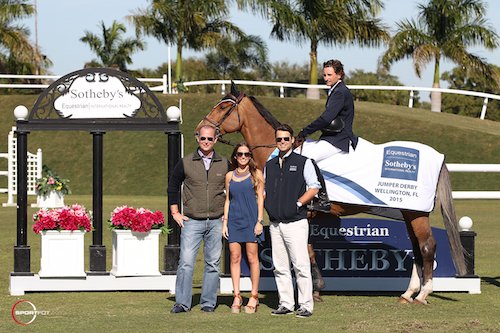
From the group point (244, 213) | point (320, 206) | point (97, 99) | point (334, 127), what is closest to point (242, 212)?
point (244, 213)

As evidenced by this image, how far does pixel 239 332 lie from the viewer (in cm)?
932

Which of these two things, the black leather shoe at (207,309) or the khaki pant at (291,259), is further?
the black leather shoe at (207,309)

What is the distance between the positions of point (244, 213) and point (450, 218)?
2.56 meters

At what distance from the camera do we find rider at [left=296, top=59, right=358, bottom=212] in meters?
11.3

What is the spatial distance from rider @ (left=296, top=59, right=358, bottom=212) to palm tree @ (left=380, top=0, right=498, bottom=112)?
3731 centimetres

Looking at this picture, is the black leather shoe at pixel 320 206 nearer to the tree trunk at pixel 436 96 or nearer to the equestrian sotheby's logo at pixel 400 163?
the equestrian sotheby's logo at pixel 400 163

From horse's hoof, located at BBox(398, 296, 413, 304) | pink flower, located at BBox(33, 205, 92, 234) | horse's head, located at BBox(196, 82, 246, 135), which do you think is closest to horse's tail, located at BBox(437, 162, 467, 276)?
horse's hoof, located at BBox(398, 296, 413, 304)

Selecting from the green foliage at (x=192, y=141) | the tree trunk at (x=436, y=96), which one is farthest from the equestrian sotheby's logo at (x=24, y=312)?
the tree trunk at (x=436, y=96)

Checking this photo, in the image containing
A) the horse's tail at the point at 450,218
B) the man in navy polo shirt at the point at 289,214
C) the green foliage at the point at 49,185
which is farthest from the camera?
the green foliage at the point at 49,185

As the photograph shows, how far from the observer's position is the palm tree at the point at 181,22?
50.6 metres

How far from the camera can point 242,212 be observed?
10.5 m

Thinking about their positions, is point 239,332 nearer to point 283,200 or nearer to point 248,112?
point 283,200

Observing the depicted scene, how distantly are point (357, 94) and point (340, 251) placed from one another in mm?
56407

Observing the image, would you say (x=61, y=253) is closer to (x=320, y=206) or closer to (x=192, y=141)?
(x=320, y=206)
